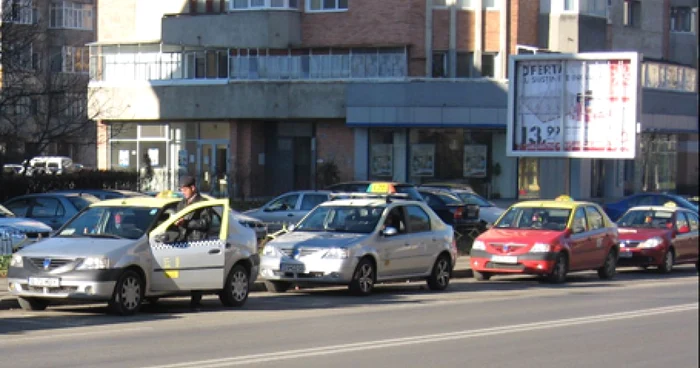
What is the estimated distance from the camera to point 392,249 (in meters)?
19.3

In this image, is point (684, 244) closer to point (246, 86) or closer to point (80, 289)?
point (80, 289)

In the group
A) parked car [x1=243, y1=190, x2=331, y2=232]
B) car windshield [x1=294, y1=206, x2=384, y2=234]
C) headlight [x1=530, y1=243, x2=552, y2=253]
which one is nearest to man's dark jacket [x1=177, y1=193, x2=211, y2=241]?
car windshield [x1=294, y1=206, x2=384, y2=234]

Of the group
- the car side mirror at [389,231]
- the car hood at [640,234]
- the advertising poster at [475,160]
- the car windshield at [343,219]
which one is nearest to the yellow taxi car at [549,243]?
the car hood at [640,234]

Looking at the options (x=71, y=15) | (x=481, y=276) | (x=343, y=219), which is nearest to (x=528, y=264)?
(x=481, y=276)

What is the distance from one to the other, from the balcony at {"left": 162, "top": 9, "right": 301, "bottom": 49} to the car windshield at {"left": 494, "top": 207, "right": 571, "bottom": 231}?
28333 millimetres

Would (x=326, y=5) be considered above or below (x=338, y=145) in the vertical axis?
above

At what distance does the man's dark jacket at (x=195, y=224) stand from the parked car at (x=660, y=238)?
41.6ft

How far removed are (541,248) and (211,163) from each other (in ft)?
106

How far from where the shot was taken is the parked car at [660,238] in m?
26.0

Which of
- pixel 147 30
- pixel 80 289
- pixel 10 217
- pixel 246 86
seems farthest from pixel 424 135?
pixel 80 289

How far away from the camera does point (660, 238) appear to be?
26.0 meters

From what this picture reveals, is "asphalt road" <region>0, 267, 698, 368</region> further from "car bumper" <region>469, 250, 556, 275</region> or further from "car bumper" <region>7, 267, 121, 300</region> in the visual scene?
"car bumper" <region>469, 250, 556, 275</region>

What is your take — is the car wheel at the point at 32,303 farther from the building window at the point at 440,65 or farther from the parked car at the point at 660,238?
the building window at the point at 440,65

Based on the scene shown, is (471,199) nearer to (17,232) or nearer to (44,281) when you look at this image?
(17,232)
